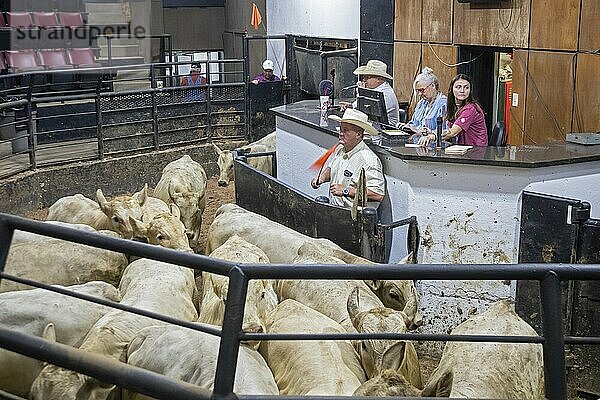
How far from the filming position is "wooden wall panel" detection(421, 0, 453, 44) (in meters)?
10.4

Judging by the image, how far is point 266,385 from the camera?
368 cm

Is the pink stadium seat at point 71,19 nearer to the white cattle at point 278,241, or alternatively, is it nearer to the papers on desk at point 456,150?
the white cattle at point 278,241

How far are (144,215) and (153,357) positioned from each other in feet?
11.5

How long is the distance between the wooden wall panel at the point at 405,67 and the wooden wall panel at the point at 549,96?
239cm

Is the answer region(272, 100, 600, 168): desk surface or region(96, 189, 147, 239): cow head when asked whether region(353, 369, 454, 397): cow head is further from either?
region(96, 189, 147, 239): cow head

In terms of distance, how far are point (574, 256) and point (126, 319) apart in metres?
2.82

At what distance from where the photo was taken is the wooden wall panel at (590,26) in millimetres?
7984

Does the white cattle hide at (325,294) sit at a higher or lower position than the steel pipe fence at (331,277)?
lower

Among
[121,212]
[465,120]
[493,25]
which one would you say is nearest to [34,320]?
[121,212]

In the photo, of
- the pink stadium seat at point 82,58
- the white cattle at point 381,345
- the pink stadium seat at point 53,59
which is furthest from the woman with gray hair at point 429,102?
the pink stadium seat at point 82,58

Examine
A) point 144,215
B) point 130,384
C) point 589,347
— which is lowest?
point 589,347

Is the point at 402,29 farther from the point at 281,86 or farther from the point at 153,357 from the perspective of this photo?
the point at 153,357

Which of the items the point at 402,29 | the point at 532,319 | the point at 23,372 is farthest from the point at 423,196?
the point at 402,29

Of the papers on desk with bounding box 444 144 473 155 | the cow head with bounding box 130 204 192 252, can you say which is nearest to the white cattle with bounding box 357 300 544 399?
the papers on desk with bounding box 444 144 473 155
